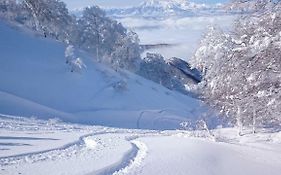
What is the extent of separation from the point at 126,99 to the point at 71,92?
758 cm

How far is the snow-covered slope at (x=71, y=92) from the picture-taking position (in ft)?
156

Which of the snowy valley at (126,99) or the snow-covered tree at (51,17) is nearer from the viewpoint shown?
the snowy valley at (126,99)

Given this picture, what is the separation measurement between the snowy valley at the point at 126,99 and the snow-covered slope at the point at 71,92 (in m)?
0.18

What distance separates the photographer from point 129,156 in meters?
12.0

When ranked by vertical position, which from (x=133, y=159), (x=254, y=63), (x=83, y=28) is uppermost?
(x=83, y=28)

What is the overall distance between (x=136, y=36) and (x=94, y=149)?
3063 inches

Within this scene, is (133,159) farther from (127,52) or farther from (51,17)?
(127,52)

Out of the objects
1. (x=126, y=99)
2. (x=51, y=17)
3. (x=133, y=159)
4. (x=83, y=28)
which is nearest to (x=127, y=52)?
(x=83, y=28)

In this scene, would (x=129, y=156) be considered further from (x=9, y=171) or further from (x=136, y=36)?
(x=136, y=36)

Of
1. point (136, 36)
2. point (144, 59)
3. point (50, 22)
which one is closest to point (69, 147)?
point (50, 22)

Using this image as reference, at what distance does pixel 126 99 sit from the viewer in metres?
60.0

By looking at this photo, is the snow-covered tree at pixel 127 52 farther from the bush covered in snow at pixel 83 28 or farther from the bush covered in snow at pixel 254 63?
the bush covered in snow at pixel 254 63

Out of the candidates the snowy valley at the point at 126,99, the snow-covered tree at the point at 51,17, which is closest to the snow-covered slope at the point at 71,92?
the snowy valley at the point at 126,99

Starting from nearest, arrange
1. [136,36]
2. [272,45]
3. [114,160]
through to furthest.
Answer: [272,45], [114,160], [136,36]
